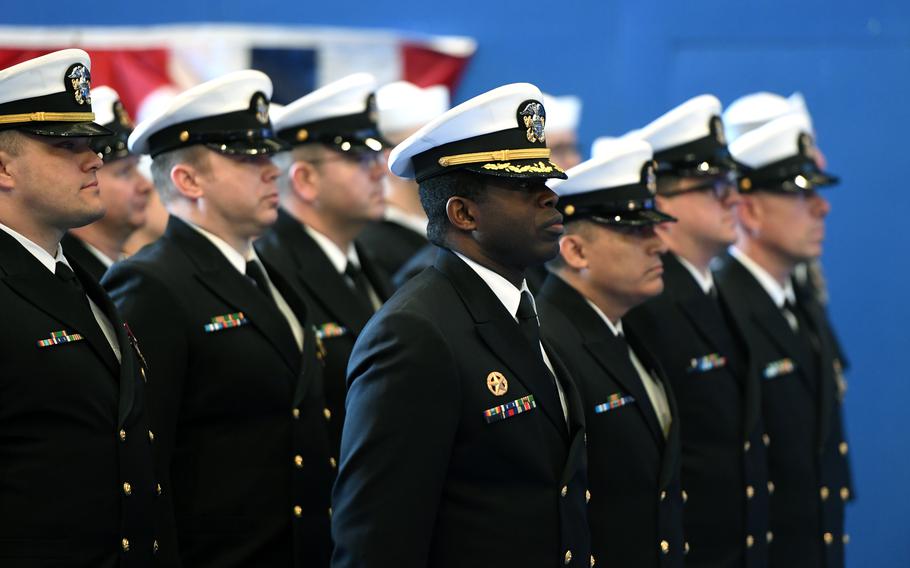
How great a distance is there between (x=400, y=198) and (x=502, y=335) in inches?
109

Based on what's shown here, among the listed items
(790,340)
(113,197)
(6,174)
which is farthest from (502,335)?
(790,340)

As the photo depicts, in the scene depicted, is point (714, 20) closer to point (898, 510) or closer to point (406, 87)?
point (406, 87)

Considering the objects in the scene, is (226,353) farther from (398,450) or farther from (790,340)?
(790,340)

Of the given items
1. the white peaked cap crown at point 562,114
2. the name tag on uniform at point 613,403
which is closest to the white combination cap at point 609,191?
the name tag on uniform at point 613,403

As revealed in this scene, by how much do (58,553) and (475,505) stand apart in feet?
2.57

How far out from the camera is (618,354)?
10.4 feet

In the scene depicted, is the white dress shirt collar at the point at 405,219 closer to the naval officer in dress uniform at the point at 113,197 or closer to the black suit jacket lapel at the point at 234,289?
the naval officer in dress uniform at the point at 113,197

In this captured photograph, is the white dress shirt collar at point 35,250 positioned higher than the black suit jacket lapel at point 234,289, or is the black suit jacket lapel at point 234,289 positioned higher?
the white dress shirt collar at point 35,250

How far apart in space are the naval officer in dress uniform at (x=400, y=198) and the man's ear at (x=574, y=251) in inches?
68.6

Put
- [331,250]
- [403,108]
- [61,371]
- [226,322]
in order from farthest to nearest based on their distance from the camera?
[403,108]
[331,250]
[226,322]
[61,371]

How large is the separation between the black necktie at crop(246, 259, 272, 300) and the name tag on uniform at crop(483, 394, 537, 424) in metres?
1.08

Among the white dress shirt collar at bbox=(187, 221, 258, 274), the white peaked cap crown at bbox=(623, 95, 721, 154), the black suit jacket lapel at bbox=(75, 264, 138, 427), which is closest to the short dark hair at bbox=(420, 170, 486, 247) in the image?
the black suit jacket lapel at bbox=(75, 264, 138, 427)

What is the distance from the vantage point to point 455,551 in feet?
8.00

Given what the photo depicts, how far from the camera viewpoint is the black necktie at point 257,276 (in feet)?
11.2
